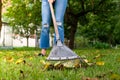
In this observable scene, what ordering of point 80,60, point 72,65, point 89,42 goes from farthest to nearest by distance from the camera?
point 89,42 < point 80,60 < point 72,65

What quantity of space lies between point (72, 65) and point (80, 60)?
1.00ft

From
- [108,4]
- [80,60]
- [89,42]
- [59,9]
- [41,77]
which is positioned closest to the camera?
[41,77]

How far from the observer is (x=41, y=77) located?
312 centimetres

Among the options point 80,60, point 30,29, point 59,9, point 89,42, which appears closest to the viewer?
point 80,60

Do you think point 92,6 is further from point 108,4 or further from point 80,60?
point 80,60

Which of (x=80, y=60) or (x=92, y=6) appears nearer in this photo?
(x=80, y=60)

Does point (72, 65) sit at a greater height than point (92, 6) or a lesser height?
lesser

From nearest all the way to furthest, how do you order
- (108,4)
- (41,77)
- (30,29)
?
(41,77)
(108,4)
(30,29)

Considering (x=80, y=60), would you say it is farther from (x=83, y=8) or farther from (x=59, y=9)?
(x=83, y=8)

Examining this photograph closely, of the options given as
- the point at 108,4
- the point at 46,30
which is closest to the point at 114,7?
the point at 108,4

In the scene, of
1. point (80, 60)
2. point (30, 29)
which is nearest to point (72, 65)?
point (80, 60)

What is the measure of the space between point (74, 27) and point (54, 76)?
49.4 ft

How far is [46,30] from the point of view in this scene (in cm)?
581

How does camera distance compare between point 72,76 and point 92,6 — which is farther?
point 92,6
